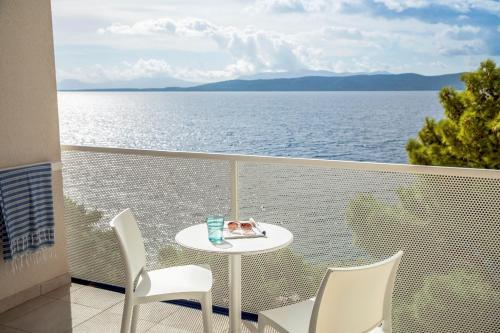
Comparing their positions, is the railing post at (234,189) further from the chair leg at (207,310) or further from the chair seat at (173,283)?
the chair leg at (207,310)

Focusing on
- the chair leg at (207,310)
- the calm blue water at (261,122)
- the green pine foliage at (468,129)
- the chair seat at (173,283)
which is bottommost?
the calm blue water at (261,122)

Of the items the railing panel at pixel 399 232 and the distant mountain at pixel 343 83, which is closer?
the railing panel at pixel 399 232

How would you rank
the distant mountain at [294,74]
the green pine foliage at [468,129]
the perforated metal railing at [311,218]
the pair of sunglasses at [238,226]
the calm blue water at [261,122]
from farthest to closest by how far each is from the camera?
the distant mountain at [294,74] → the calm blue water at [261,122] → the green pine foliage at [468,129] → the perforated metal railing at [311,218] → the pair of sunglasses at [238,226]

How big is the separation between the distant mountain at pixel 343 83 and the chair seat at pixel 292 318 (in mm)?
39819

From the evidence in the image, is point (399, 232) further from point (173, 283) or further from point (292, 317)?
point (173, 283)

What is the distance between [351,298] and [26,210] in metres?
2.45

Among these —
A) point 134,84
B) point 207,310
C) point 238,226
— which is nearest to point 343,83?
point 134,84

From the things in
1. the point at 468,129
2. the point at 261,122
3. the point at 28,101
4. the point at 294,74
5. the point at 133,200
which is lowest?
the point at 261,122

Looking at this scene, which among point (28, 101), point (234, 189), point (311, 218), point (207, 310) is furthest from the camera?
point (28, 101)

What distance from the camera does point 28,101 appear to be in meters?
3.61

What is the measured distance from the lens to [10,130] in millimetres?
3486

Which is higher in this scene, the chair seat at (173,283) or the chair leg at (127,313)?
the chair seat at (173,283)

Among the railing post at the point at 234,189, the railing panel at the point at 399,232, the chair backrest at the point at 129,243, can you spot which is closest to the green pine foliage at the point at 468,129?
the railing panel at the point at 399,232

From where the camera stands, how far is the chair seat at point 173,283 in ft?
8.41
